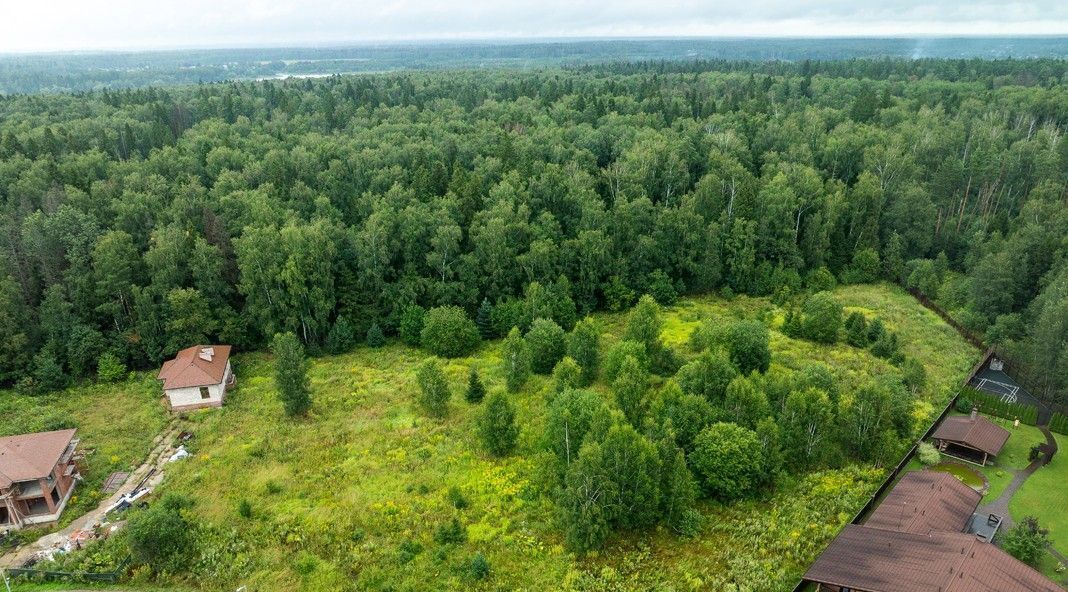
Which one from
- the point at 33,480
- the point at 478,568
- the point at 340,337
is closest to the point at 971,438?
the point at 478,568

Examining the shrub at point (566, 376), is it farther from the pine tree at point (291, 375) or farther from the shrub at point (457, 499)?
the pine tree at point (291, 375)

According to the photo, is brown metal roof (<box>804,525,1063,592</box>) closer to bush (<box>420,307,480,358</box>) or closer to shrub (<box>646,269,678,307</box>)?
bush (<box>420,307,480,358</box>)

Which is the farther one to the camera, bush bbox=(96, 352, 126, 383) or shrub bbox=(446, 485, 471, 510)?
bush bbox=(96, 352, 126, 383)

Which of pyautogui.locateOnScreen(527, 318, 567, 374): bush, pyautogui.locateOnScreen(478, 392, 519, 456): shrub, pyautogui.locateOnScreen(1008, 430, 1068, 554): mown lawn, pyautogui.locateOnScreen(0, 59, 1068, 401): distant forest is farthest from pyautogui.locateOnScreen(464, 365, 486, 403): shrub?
pyautogui.locateOnScreen(1008, 430, 1068, 554): mown lawn

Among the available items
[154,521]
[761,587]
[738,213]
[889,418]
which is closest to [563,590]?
[761,587]

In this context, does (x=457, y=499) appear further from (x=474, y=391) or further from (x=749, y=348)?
(x=749, y=348)

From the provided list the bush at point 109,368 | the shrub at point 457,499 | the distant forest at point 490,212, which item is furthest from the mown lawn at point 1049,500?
the bush at point 109,368
